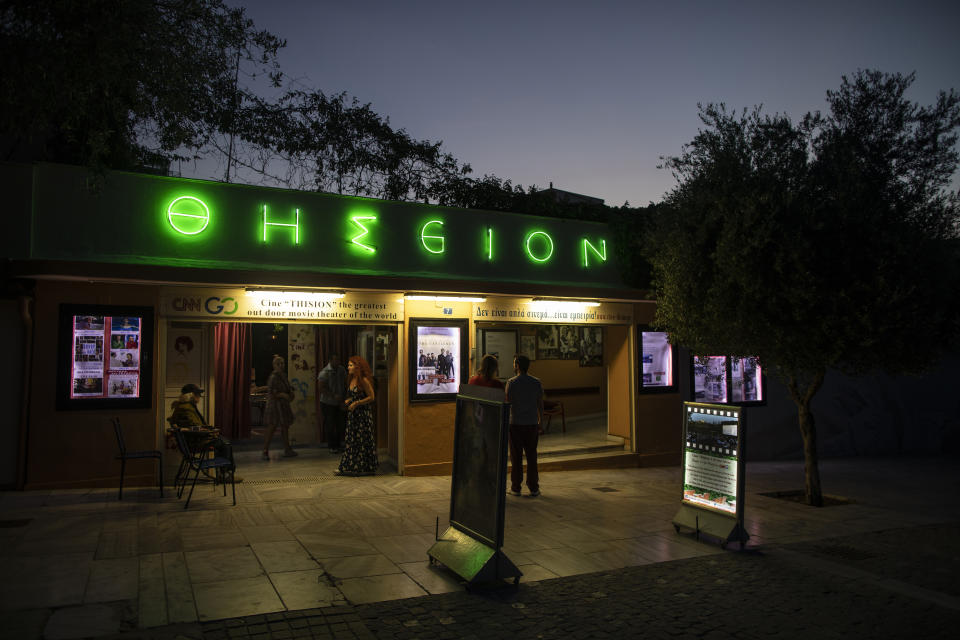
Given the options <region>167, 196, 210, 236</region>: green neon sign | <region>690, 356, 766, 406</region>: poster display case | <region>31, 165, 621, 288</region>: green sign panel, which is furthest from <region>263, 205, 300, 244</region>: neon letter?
<region>690, 356, 766, 406</region>: poster display case

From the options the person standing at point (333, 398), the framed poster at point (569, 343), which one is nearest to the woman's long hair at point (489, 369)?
the person standing at point (333, 398)

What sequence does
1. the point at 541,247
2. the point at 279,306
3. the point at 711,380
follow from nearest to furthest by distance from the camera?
the point at 279,306, the point at 541,247, the point at 711,380

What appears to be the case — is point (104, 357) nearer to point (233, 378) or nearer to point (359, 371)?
point (359, 371)

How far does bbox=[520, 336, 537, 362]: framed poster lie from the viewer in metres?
16.1

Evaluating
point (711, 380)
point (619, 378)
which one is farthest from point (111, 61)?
point (711, 380)

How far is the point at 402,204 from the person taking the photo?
10.5 m

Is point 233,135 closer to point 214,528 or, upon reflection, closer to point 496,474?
point 214,528

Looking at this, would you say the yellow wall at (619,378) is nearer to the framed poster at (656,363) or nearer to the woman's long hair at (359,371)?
the framed poster at (656,363)

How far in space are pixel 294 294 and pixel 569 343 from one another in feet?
28.4

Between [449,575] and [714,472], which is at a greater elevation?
[714,472]

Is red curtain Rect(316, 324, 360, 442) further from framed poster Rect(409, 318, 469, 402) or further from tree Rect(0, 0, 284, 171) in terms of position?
tree Rect(0, 0, 284, 171)

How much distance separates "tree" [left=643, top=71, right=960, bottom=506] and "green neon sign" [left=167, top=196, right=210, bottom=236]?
6.41 metres

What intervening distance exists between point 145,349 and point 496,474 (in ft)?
18.5

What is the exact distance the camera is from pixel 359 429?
10211 millimetres
